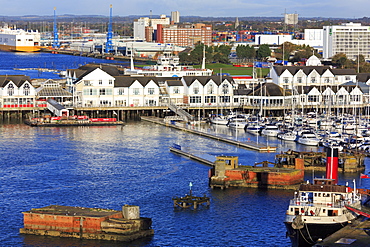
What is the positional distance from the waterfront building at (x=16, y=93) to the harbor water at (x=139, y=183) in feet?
26.5

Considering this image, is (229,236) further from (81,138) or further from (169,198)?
(81,138)

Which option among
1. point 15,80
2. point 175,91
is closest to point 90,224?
point 15,80

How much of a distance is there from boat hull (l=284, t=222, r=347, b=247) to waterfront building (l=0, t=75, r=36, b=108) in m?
44.3

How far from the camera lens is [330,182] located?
32.0 m

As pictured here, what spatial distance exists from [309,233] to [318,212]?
113cm

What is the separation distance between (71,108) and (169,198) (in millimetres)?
33126

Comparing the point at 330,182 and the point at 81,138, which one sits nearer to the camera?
the point at 330,182

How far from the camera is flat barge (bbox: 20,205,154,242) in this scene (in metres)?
30.6

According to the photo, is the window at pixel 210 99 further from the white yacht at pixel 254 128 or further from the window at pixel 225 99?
the white yacht at pixel 254 128

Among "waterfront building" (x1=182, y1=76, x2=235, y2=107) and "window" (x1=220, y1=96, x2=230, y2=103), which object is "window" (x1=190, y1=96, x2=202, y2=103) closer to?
"waterfront building" (x1=182, y1=76, x2=235, y2=107)

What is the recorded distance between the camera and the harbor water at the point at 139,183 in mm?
32188

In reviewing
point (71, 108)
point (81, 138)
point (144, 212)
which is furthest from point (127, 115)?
point (144, 212)

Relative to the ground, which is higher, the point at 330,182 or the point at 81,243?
the point at 330,182

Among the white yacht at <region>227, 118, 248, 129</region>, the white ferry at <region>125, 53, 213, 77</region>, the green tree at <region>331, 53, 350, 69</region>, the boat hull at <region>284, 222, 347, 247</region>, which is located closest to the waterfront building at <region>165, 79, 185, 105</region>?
the white ferry at <region>125, 53, 213, 77</region>
